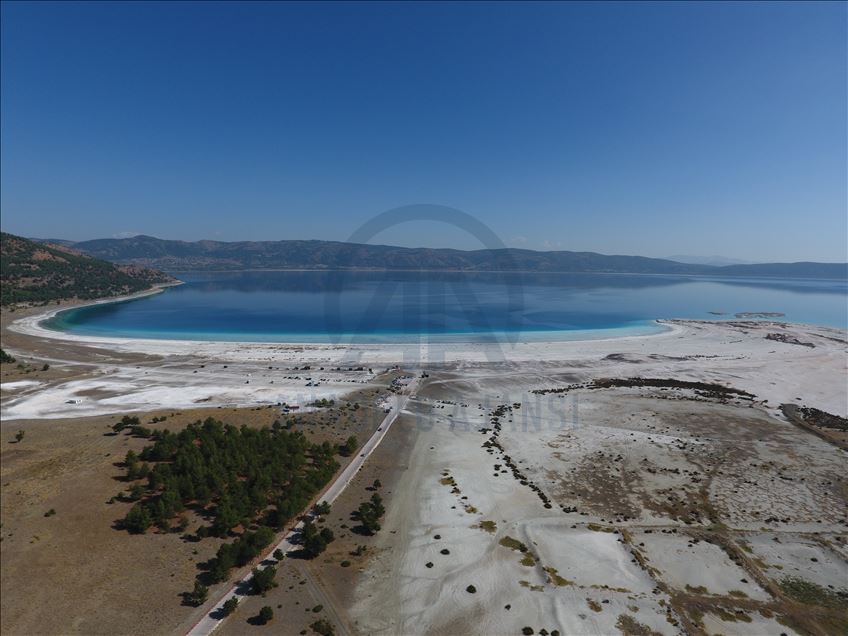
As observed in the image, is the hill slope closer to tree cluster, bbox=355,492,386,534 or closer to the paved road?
the paved road

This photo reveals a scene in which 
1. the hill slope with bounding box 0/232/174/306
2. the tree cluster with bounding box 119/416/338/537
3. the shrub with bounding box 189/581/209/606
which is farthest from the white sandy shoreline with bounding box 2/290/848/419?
the hill slope with bounding box 0/232/174/306

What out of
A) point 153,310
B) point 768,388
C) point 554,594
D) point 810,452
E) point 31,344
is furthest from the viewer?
point 153,310

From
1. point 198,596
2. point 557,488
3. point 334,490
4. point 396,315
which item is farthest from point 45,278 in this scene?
point 557,488

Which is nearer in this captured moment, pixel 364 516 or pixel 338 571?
pixel 338 571

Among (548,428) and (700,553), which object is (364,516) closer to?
(700,553)

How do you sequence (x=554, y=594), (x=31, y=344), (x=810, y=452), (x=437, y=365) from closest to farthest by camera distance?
(x=554, y=594) → (x=810, y=452) → (x=437, y=365) → (x=31, y=344)

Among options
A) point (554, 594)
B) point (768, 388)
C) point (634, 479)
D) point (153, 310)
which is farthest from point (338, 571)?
point (153, 310)

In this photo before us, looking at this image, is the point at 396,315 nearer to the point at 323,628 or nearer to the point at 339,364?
the point at 339,364

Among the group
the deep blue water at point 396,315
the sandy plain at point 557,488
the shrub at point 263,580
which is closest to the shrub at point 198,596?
the sandy plain at point 557,488
